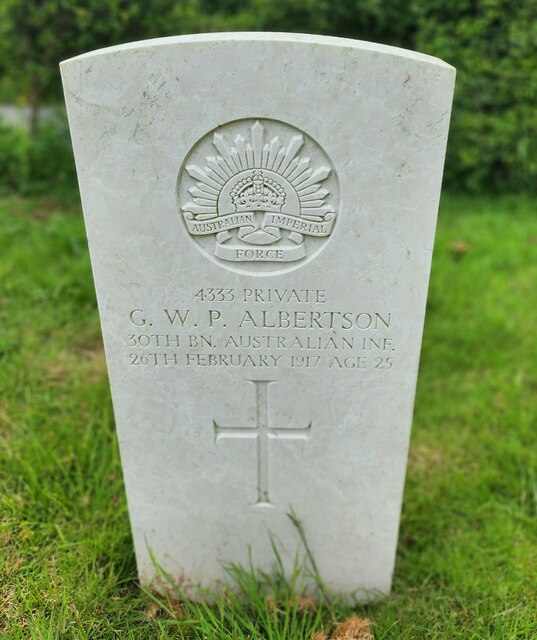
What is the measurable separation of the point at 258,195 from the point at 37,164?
387cm

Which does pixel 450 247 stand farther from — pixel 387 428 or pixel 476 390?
pixel 387 428

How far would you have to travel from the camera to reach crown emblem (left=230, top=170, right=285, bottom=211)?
1.61m

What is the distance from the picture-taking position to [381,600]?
2.26 meters

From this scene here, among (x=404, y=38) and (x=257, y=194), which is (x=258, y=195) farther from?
(x=404, y=38)

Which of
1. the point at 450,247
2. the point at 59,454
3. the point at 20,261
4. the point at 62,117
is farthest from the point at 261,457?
the point at 62,117

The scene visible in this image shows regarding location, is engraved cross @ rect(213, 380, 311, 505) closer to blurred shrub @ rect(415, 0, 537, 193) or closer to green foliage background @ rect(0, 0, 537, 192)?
green foliage background @ rect(0, 0, 537, 192)

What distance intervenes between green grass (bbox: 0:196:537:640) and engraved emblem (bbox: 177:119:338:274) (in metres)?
1.15

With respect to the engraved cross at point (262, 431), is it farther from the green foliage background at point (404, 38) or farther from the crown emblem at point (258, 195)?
the green foliage background at point (404, 38)

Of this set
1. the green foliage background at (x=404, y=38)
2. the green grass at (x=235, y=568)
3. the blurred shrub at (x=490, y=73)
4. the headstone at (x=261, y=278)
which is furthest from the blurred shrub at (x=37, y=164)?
the headstone at (x=261, y=278)

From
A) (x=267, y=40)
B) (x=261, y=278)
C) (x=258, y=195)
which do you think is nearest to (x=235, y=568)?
(x=261, y=278)

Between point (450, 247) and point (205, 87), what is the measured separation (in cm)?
332

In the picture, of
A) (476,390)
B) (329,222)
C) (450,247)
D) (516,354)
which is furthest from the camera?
(450,247)

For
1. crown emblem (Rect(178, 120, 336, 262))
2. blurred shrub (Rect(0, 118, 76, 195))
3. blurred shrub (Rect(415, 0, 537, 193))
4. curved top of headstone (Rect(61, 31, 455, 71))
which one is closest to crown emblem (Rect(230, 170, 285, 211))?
crown emblem (Rect(178, 120, 336, 262))

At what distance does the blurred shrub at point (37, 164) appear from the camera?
15.7 ft
